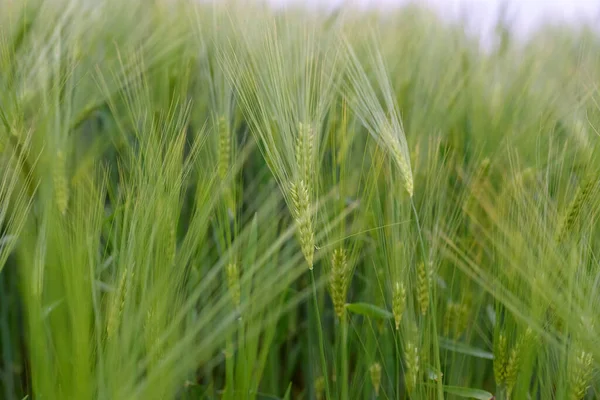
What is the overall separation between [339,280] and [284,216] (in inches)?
12.7

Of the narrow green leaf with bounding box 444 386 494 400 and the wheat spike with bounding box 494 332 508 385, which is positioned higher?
the wheat spike with bounding box 494 332 508 385

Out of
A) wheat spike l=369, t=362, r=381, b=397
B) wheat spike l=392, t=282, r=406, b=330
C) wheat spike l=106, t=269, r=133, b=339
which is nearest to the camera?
wheat spike l=106, t=269, r=133, b=339

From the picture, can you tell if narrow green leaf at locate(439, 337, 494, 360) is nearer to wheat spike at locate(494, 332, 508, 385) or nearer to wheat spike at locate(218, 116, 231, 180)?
wheat spike at locate(494, 332, 508, 385)

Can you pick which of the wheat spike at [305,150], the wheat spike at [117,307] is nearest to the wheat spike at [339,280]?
the wheat spike at [305,150]

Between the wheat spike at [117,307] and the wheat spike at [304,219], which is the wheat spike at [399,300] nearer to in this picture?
the wheat spike at [304,219]

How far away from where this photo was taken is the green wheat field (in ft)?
2.19

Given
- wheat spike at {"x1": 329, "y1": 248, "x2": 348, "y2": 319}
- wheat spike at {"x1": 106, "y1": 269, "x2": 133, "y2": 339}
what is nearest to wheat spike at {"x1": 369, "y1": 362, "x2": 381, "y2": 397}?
wheat spike at {"x1": 329, "y1": 248, "x2": 348, "y2": 319}

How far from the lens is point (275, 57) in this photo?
2.49ft

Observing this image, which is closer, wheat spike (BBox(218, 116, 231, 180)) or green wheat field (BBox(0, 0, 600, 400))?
green wheat field (BBox(0, 0, 600, 400))

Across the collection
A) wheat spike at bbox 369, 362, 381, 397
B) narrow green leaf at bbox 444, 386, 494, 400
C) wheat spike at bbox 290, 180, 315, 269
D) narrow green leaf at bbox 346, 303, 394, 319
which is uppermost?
wheat spike at bbox 290, 180, 315, 269

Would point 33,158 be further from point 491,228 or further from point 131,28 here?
point 491,228

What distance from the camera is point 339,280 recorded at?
0.75 metres

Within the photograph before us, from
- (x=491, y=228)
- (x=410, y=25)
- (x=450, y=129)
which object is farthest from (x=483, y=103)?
(x=410, y=25)

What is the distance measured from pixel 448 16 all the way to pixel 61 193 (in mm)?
932
